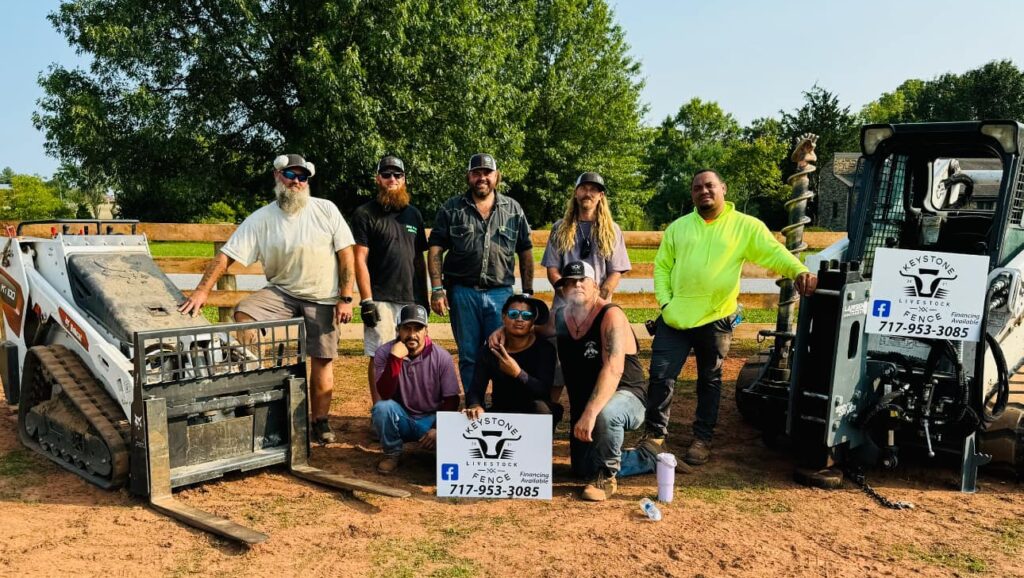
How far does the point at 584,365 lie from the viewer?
4.70 meters

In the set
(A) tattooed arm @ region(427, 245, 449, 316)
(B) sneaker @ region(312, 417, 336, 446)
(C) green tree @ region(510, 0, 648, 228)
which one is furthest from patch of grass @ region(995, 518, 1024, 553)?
(C) green tree @ region(510, 0, 648, 228)

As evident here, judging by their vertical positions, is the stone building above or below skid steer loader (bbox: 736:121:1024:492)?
above

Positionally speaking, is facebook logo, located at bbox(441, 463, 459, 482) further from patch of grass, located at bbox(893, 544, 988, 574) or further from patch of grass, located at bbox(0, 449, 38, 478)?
patch of grass, located at bbox(0, 449, 38, 478)

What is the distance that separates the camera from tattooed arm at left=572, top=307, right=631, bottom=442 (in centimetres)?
444

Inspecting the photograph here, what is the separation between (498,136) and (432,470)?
1981 cm

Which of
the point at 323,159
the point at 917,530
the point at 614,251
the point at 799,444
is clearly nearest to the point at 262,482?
A: the point at 614,251

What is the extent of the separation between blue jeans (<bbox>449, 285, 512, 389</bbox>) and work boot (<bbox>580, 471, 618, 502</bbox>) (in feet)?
4.60

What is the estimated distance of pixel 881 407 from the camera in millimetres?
4637

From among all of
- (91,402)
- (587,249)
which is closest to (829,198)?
(587,249)

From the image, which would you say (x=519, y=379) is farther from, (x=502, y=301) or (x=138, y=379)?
(x=138, y=379)

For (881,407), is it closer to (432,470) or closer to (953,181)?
(953,181)

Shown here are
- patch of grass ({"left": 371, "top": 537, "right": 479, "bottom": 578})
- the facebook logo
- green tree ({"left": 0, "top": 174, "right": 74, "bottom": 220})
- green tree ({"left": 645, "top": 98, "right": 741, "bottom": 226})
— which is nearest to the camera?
patch of grass ({"left": 371, "top": 537, "right": 479, "bottom": 578})

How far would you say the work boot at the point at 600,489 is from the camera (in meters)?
4.42

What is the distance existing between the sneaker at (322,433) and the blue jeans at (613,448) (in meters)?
1.81
